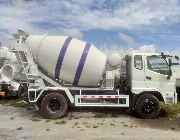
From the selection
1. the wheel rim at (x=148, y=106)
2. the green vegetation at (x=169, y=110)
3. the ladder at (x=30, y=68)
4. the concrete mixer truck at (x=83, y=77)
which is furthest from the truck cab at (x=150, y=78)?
the ladder at (x=30, y=68)

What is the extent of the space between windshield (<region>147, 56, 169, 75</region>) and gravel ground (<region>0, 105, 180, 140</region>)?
175 centimetres

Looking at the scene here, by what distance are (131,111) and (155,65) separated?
227 centimetres

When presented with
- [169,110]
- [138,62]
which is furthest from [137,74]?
[169,110]

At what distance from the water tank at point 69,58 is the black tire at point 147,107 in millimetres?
1751

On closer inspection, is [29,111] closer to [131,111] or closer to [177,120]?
[131,111]

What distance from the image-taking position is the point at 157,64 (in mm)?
15594

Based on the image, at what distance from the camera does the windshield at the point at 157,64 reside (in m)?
15.5

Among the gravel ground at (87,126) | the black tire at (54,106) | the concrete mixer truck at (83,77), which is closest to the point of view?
the gravel ground at (87,126)

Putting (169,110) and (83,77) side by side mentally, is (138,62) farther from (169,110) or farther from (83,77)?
(169,110)

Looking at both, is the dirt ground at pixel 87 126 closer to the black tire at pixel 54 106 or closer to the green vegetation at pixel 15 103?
the black tire at pixel 54 106

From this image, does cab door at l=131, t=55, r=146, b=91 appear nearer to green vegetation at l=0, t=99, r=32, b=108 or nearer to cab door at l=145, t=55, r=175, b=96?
cab door at l=145, t=55, r=175, b=96

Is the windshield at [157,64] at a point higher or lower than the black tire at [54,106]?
higher

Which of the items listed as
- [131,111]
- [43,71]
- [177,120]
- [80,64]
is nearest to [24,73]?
[43,71]

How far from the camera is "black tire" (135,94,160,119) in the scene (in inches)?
603
